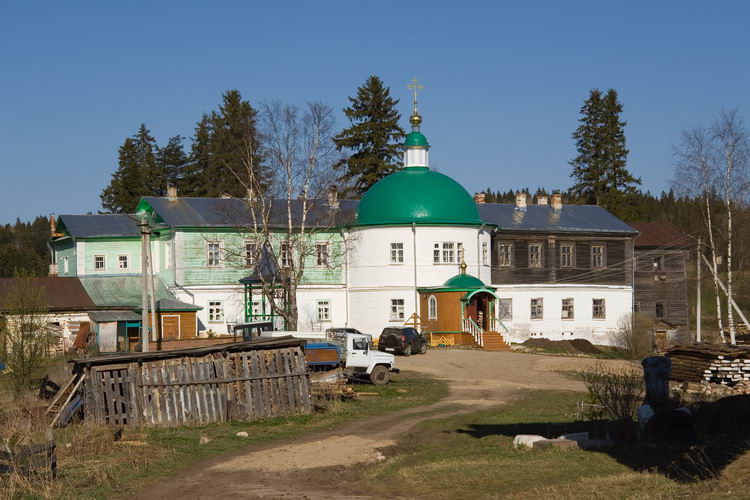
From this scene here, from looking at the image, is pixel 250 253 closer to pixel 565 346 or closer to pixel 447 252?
pixel 447 252

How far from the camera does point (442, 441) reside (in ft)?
64.8

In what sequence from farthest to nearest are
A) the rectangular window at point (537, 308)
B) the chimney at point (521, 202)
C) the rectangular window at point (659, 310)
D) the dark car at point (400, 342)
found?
the rectangular window at point (659, 310)
the chimney at point (521, 202)
the rectangular window at point (537, 308)
the dark car at point (400, 342)

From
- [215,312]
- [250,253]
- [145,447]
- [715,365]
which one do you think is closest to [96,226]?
[215,312]

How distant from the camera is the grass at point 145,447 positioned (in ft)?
50.9

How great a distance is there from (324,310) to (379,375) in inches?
689

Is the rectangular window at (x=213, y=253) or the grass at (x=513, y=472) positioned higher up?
the rectangular window at (x=213, y=253)

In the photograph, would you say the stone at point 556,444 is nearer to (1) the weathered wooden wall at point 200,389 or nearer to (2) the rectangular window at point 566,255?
(1) the weathered wooden wall at point 200,389

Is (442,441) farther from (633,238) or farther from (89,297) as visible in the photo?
(633,238)

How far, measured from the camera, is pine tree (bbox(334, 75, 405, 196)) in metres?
65.8

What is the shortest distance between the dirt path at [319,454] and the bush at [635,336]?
1405 centimetres

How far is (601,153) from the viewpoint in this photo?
73312 mm

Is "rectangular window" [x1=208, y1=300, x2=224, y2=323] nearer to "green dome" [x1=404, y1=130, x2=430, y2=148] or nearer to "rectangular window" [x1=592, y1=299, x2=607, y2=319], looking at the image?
"green dome" [x1=404, y1=130, x2=430, y2=148]

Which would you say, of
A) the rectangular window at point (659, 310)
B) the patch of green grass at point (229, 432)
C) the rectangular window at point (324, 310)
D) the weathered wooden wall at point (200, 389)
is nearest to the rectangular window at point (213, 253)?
the rectangular window at point (324, 310)

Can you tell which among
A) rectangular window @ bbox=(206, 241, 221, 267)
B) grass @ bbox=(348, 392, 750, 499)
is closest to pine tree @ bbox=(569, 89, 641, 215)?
rectangular window @ bbox=(206, 241, 221, 267)
